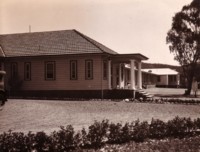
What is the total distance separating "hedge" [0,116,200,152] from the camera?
941 cm

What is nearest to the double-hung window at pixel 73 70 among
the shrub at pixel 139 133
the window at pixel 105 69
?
the window at pixel 105 69

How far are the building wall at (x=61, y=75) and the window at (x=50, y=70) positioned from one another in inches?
10.8

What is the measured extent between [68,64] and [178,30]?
1936 centimetres

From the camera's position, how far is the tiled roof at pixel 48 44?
1207 inches

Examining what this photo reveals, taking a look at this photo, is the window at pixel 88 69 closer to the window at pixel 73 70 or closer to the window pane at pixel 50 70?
the window at pixel 73 70

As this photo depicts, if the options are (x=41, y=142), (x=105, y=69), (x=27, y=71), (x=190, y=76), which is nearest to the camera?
(x=41, y=142)

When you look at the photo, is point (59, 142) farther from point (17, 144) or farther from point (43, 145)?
point (17, 144)

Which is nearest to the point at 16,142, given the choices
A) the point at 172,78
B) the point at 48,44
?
the point at 48,44

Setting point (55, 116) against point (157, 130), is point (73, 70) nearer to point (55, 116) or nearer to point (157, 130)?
point (55, 116)

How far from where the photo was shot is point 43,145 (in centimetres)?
959

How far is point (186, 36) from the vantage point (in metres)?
43.5

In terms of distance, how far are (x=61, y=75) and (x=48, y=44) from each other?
3.81 m

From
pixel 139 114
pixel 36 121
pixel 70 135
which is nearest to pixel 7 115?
pixel 36 121

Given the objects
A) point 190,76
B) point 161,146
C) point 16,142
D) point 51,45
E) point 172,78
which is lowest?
point 161,146
